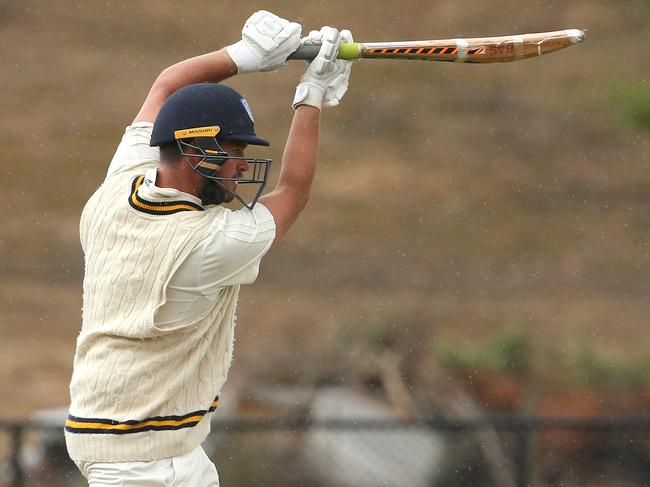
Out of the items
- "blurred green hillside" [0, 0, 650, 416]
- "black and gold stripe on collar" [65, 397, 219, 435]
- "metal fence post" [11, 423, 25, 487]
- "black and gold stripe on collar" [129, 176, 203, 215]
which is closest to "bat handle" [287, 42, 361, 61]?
"black and gold stripe on collar" [129, 176, 203, 215]

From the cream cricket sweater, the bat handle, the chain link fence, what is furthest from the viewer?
the chain link fence

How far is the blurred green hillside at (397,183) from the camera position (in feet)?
38.0

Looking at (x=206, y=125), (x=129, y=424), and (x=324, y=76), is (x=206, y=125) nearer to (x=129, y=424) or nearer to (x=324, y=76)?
(x=324, y=76)

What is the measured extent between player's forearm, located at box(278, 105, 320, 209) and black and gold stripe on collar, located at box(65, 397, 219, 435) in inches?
30.6

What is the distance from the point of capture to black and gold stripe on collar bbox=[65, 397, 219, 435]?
11.8 ft

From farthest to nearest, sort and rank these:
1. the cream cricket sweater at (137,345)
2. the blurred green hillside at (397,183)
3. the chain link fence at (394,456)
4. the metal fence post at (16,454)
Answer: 1. the blurred green hillside at (397,183)
2. the chain link fence at (394,456)
3. the metal fence post at (16,454)
4. the cream cricket sweater at (137,345)

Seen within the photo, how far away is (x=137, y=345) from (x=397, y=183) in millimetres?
11321

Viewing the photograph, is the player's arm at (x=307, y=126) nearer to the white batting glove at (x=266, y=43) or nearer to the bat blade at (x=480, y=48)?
Result: the white batting glove at (x=266, y=43)

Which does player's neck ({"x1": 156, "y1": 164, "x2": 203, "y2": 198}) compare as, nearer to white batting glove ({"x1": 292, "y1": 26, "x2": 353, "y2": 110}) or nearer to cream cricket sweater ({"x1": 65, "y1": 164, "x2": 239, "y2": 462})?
cream cricket sweater ({"x1": 65, "y1": 164, "x2": 239, "y2": 462})

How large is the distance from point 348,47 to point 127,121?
11.5m

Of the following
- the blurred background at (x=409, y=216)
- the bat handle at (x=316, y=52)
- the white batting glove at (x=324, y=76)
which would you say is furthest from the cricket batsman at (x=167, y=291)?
the blurred background at (x=409, y=216)

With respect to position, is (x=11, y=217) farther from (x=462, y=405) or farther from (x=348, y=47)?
(x=348, y=47)

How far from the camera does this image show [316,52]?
397cm

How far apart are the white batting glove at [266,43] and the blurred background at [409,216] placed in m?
4.03
